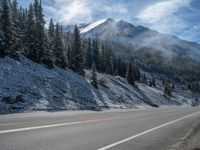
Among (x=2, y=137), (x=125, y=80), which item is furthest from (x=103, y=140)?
(x=125, y=80)

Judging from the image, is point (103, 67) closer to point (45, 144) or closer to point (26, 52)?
point (26, 52)

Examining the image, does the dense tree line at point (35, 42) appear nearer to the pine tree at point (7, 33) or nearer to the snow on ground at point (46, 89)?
the pine tree at point (7, 33)

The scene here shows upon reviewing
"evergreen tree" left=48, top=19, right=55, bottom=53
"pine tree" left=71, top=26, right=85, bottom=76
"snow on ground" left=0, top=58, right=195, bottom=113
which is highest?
"evergreen tree" left=48, top=19, right=55, bottom=53

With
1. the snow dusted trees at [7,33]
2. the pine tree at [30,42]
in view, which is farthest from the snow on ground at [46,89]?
the pine tree at [30,42]

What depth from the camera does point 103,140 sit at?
11.0 m

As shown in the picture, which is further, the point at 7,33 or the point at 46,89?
the point at 7,33

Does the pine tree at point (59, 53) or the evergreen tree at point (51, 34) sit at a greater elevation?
the evergreen tree at point (51, 34)

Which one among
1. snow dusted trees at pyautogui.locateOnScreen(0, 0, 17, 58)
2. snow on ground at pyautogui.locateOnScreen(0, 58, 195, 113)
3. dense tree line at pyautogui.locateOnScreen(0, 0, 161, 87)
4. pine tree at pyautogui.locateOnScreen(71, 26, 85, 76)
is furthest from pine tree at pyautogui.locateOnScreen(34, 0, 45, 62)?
pine tree at pyautogui.locateOnScreen(71, 26, 85, 76)

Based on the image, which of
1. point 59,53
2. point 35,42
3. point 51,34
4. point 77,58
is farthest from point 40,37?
point 51,34

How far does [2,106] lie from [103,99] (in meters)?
31.3

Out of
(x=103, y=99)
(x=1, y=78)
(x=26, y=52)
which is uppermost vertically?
(x=26, y=52)

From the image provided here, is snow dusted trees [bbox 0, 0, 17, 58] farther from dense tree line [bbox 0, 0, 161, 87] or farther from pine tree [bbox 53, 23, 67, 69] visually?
pine tree [bbox 53, 23, 67, 69]

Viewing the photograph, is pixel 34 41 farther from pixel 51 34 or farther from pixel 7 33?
pixel 51 34

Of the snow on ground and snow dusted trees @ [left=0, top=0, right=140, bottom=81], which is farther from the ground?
snow dusted trees @ [left=0, top=0, right=140, bottom=81]
